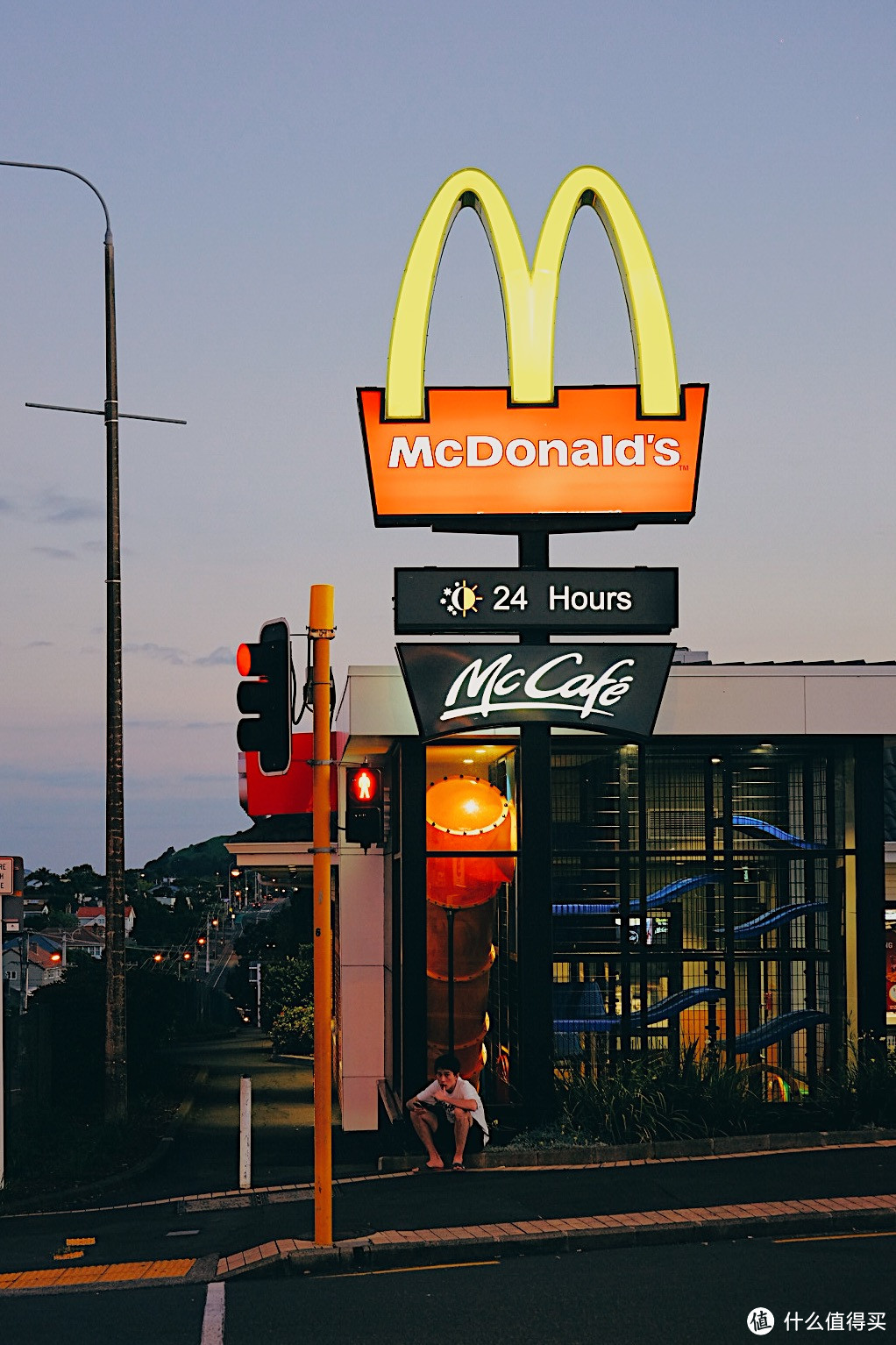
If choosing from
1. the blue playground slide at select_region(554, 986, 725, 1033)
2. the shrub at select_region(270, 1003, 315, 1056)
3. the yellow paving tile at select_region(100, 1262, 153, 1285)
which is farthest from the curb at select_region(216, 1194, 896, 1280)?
the shrub at select_region(270, 1003, 315, 1056)

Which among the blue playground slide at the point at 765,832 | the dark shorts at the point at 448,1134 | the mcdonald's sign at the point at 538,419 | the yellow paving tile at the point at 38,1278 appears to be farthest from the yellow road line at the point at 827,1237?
the mcdonald's sign at the point at 538,419

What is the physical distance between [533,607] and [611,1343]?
9.31 metres

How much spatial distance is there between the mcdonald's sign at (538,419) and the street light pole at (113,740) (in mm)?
6001

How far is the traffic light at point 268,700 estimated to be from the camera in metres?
12.0

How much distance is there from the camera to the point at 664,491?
17250mm

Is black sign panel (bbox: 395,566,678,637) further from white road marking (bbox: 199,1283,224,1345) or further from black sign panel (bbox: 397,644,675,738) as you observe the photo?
white road marking (bbox: 199,1283,224,1345)

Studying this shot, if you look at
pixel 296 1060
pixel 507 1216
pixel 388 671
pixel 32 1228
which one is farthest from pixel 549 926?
pixel 296 1060

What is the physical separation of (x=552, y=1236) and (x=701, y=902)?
290 inches

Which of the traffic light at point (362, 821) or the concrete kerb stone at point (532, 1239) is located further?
the traffic light at point (362, 821)

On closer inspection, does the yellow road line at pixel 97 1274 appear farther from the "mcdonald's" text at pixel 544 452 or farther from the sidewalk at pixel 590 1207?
Result: the "mcdonald's" text at pixel 544 452

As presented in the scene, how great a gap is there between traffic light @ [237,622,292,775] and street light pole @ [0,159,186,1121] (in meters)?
9.40

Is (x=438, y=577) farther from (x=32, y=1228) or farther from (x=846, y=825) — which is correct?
(x=32, y=1228)

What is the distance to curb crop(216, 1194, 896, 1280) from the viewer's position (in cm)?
1212

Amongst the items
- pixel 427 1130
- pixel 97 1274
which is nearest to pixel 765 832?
pixel 427 1130
